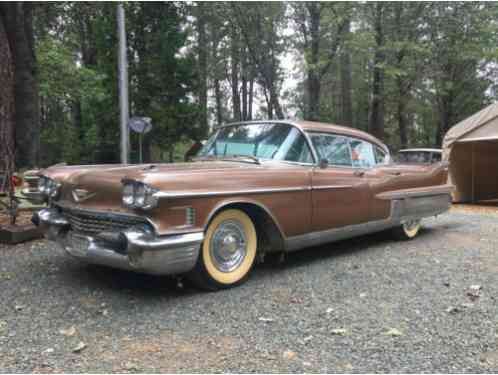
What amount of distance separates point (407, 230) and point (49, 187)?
4768 millimetres

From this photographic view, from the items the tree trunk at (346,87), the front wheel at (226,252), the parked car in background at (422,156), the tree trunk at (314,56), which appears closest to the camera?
the front wheel at (226,252)

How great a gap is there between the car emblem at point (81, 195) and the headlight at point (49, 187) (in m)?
0.37

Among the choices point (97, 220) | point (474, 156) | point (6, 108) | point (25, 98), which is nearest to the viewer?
point (97, 220)

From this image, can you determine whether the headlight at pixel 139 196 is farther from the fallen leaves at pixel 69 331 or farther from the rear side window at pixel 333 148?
the rear side window at pixel 333 148

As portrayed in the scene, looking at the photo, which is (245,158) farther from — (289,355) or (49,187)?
(289,355)

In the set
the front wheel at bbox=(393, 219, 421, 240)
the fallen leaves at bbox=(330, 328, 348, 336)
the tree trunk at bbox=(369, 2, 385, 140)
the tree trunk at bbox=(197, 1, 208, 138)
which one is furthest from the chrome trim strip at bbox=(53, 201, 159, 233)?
the tree trunk at bbox=(197, 1, 208, 138)

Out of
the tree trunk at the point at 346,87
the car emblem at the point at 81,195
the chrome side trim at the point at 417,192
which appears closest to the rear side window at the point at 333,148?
the chrome side trim at the point at 417,192

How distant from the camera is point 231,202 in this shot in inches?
147

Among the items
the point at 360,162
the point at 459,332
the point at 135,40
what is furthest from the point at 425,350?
the point at 135,40

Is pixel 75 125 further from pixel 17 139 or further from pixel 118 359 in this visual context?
pixel 118 359

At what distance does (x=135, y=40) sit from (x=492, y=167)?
50.8 feet

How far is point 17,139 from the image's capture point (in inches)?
454

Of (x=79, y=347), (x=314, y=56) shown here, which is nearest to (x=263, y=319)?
(x=79, y=347)

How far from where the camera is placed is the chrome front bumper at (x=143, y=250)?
319 cm
